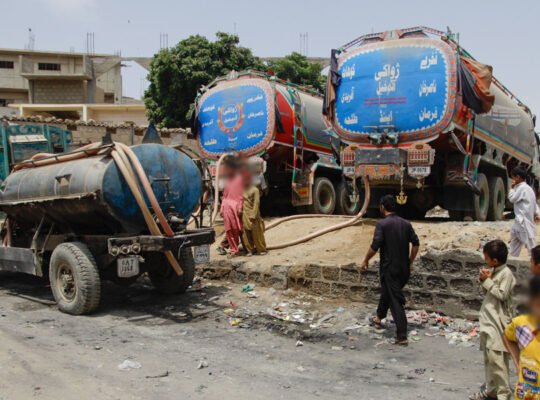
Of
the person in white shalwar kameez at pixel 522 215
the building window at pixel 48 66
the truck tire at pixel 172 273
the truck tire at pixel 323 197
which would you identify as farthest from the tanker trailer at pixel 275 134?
the building window at pixel 48 66

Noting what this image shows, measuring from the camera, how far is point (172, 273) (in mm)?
7109

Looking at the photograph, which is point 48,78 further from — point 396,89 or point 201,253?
point 201,253

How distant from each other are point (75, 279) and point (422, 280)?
3911 millimetres

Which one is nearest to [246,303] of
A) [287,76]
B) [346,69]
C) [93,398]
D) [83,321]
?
[83,321]

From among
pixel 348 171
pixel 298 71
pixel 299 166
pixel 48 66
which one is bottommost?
pixel 348 171

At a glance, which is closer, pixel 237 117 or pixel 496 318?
pixel 496 318

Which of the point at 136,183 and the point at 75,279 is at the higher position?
the point at 136,183

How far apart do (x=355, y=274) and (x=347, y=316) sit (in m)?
0.67

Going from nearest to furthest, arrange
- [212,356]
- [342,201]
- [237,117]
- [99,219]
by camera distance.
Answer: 1. [212,356]
2. [99,219]
3. [237,117]
4. [342,201]

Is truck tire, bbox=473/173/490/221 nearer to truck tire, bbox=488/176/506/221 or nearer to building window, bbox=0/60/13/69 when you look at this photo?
truck tire, bbox=488/176/506/221

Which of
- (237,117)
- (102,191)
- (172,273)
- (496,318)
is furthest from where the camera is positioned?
(237,117)

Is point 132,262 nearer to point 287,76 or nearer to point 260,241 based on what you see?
point 260,241

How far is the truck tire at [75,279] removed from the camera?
5941mm

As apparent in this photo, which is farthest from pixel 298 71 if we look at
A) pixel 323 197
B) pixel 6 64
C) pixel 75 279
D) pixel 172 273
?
pixel 6 64
